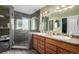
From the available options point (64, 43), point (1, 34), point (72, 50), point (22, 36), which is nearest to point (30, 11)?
point (22, 36)

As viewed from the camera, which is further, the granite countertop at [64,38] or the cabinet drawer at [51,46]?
the cabinet drawer at [51,46]

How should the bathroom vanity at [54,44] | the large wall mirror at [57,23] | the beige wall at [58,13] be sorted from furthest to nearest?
the large wall mirror at [57,23] < the beige wall at [58,13] < the bathroom vanity at [54,44]

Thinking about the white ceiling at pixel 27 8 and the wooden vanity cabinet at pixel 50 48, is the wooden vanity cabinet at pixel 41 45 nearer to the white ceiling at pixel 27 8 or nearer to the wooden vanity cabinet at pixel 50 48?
the wooden vanity cabinet at pixel 50 48

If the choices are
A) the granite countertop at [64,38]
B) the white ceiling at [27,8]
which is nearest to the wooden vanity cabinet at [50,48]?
the granite countertop at [64,38]

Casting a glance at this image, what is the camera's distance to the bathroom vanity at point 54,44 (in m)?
2.07

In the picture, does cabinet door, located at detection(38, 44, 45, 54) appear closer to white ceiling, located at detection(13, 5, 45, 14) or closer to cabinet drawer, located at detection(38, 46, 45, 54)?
cabinet drawer, located at detection(38, 46, 45, 54)

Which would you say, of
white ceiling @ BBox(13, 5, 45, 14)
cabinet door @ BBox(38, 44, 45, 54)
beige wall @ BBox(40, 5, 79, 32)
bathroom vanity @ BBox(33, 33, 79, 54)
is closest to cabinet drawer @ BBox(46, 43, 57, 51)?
bathroom vanity @ BBox(33, 33, 79, 54)

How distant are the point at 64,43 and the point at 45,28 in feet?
1.58

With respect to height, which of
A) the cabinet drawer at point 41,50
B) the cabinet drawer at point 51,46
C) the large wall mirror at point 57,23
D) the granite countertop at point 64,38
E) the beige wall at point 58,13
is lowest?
the cabinet drawer at point 41,50

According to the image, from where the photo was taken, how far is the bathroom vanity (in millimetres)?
2070

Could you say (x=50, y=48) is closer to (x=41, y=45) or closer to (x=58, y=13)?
(x=41, y=45)

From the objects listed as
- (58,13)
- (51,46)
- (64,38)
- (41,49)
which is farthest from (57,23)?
(41,49)

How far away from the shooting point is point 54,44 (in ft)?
7.50

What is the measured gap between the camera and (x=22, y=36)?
7.74 feet
